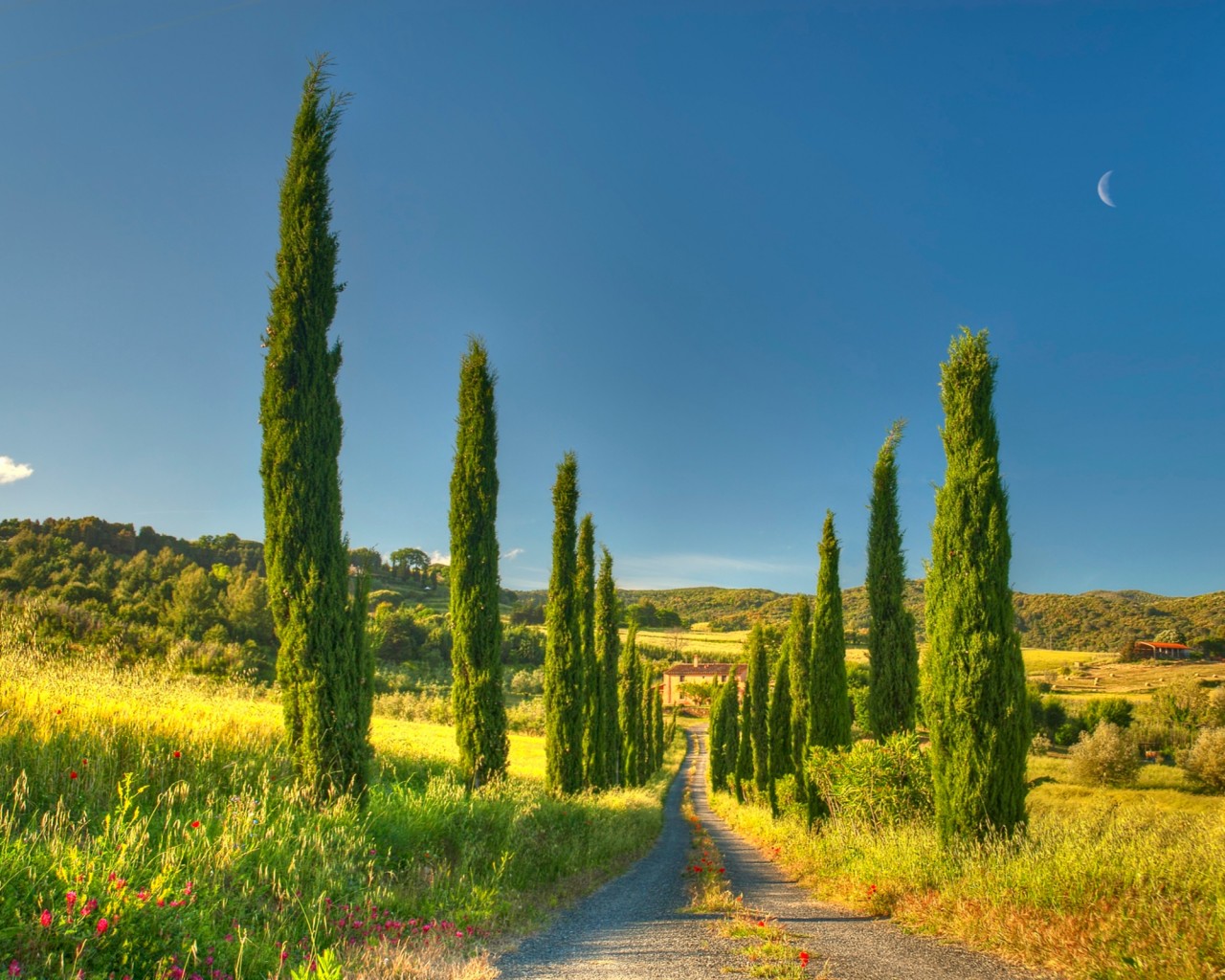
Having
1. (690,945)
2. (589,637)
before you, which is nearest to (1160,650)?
(589,637)

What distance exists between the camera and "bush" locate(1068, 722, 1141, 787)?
101 feet

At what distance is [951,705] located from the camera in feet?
27.6

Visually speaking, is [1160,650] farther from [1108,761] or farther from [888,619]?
[888,619]

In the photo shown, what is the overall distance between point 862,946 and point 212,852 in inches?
216

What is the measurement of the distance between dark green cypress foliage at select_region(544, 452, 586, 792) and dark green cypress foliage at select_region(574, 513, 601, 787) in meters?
0.81

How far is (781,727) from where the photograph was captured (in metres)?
21.2

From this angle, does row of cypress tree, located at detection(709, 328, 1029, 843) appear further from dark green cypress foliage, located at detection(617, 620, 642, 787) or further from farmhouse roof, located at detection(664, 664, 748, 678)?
farmhouse roof, located at detection(664, 664, 748, 678)

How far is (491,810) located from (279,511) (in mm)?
4861

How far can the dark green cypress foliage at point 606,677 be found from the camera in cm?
1997

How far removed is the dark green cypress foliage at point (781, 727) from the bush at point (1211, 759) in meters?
20.4

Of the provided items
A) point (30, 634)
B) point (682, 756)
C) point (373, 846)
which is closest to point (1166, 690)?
point (682, 756)

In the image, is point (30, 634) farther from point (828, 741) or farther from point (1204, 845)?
point (828, 741)

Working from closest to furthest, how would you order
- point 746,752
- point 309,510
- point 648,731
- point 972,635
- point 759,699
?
point 309,510, point 972,635, point 759,699, point 746,752, point 648,731

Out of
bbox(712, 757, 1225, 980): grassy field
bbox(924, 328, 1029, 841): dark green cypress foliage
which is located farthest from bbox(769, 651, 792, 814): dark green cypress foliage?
bbox(924, 328, 1029, 841): dark green cypress foliage
